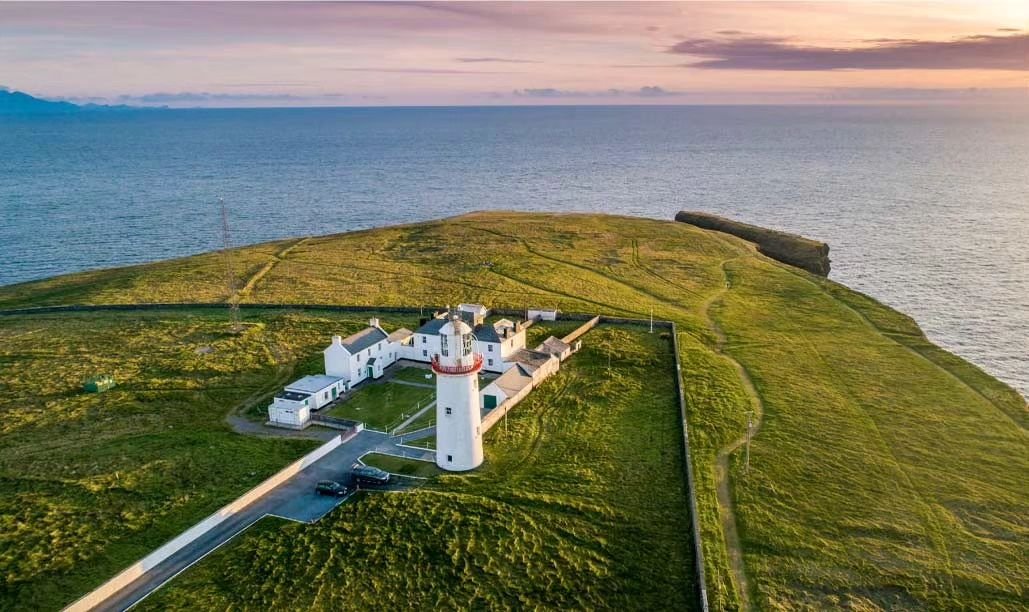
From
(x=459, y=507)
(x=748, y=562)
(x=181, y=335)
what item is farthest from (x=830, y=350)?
(x=181, y=335)

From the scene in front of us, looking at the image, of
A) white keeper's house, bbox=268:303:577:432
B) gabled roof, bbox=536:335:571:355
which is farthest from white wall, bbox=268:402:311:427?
gabled roof, bbox=536:335:571:355

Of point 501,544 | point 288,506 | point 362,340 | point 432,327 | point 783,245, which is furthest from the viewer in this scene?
point 783,245

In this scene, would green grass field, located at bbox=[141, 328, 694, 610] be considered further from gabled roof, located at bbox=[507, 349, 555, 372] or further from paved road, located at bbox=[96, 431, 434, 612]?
gabled roof, located at bbox=[507, 349, 555, 372]

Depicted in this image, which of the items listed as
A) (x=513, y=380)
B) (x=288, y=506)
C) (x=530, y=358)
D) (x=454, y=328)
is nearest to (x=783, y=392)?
(x=530, y=358)

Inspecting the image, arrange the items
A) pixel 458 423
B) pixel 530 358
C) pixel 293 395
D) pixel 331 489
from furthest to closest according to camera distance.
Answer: pixel 530 358
pixel 293 395
pixel 458 423
pixel 331 489

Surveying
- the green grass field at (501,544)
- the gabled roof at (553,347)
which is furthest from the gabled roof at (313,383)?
the gabled roof at (553,347)

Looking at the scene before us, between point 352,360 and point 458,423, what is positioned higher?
point 458,423

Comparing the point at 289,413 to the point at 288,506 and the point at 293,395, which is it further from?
the point at 288,506
